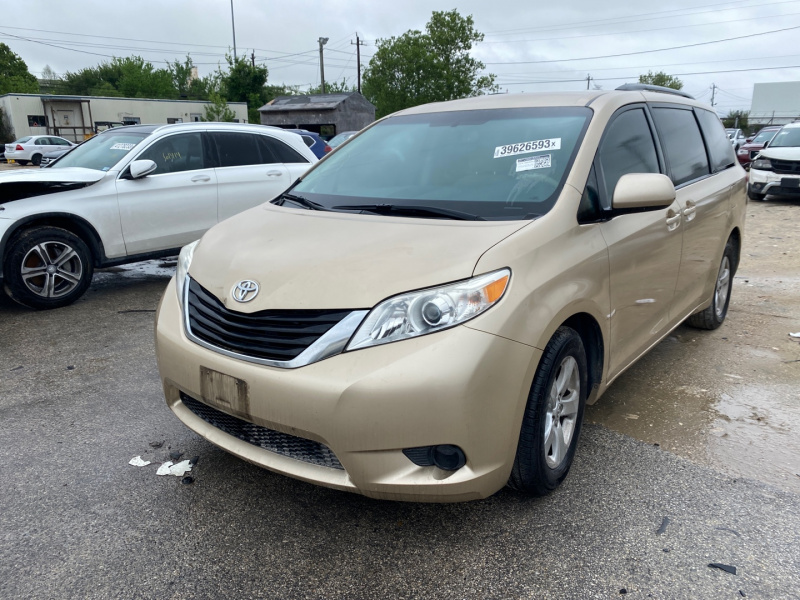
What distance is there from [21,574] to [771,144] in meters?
15.0

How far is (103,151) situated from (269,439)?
5.30 m

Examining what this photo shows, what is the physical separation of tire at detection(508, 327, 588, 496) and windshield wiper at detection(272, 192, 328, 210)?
141 centimetres

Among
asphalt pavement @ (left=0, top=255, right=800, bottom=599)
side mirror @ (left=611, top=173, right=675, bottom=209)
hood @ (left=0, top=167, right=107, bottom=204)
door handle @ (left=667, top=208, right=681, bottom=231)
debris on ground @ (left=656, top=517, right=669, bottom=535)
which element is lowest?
debris on ground @ (left=656, top=517, right=669, bottom=535)

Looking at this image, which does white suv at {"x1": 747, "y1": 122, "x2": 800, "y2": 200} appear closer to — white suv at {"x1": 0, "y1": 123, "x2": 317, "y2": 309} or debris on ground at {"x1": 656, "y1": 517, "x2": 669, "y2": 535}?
white suv at {"x1": 0, "y1": 123, "x2": 317, "y2": 309}

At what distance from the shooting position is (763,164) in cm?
1289

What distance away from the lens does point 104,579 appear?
7.50ft

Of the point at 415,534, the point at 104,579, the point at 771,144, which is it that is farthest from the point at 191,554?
the point at 771,144

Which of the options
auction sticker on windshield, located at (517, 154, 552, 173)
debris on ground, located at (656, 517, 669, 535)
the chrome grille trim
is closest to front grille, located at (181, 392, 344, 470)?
the chrome grille trim

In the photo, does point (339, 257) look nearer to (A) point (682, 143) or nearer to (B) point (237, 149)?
(A) point (682, 143)

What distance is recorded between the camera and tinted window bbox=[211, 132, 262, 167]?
22.8ft

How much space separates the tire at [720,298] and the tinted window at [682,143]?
2.83ft

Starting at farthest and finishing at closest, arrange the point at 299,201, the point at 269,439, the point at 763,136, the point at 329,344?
the point at 763,136 → the point at 299,201 → the point at 269,439 → the point at 329,344

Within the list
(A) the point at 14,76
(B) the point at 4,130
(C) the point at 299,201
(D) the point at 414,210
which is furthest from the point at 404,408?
(A) the point at 14,76

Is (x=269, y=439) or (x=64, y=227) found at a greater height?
(x=64, y=227)
